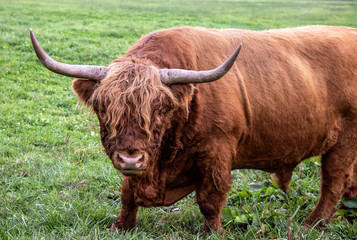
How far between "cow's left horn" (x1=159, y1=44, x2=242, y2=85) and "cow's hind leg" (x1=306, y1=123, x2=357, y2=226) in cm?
207

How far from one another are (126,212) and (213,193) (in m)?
0.85

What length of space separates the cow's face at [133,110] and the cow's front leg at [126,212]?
0.71 metres

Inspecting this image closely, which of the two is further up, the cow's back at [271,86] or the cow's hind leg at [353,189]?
the cow's back at [271,86]

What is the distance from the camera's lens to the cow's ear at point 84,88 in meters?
3.48

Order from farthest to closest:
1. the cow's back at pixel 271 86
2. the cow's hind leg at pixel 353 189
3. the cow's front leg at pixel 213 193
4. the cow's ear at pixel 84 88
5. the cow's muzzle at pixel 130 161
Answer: the cow's hind leg at pixel 353 189 < the cow's front leg at pixel 213 193 < the cow's back at pixel 271 86 < the cow's ear at pixel 84 88 < the cow's muzzle at pixel 130 161

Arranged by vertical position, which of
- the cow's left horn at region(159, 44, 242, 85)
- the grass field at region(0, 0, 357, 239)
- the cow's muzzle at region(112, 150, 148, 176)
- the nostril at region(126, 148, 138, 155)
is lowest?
the grass field at region(0, 0, 357, 239)

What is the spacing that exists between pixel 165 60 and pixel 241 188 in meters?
2.03

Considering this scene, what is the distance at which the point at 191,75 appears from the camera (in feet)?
10.9

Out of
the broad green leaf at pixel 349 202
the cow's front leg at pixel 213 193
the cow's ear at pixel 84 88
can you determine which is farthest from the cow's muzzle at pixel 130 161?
the broad green leaf at pixel 349 202

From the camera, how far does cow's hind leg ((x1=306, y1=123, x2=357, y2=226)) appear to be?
4570 mm

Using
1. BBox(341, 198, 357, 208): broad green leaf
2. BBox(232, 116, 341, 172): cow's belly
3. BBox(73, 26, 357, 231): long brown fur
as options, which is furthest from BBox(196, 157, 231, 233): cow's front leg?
BBox(341, 198, 357, 208): broad green leaf

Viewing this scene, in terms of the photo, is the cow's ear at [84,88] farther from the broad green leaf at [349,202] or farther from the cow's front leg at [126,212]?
the broad green leaf at [349,202]

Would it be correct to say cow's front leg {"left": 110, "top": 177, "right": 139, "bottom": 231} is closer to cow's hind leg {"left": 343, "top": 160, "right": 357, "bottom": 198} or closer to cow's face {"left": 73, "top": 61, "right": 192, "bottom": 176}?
cow's face {"left": 73, "top": 61, "right": 192, "bottom": 176}

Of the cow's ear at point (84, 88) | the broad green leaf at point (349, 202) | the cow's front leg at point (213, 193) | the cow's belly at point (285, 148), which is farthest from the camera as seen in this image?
the broad green leaf at point (349, 202)
